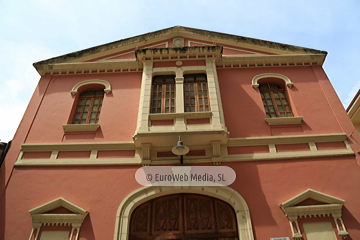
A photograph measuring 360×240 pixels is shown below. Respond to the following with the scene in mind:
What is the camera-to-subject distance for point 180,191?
6.56 m

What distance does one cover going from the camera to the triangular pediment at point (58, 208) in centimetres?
616

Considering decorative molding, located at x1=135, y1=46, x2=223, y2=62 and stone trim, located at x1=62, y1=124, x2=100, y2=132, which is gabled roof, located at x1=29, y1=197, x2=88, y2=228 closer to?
stone trim, located at x1=62, y1=124, x2=100, y2=132

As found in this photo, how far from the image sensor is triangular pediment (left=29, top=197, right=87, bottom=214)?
242 inches

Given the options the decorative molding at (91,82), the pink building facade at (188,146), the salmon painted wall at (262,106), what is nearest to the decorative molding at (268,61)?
the pink building facade at (188,146)

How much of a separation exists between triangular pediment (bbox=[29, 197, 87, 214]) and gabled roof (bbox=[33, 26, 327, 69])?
573cm

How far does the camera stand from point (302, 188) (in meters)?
6.39

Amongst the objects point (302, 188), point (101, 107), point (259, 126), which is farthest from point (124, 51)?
point (302, 188)

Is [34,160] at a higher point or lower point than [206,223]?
higher

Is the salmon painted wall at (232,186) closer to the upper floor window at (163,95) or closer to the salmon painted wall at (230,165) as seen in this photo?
the salmon painted wall at (230,165)

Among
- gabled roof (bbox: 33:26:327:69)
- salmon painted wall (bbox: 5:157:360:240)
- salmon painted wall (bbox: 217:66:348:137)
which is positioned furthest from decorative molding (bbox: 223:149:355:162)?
gabled roof (bbox: 33:26:327:69)

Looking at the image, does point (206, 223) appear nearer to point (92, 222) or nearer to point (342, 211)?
point (92, 222)

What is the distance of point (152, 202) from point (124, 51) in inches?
252

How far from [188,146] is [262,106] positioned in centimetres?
294

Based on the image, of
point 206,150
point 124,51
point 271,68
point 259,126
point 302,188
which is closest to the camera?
point 302,188
